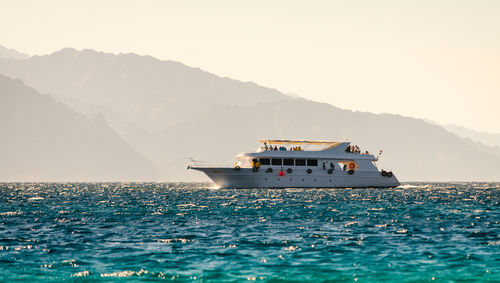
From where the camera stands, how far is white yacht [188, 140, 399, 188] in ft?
259

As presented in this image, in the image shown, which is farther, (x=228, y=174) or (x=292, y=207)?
(x=228, y=174)

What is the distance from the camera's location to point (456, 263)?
21484mm

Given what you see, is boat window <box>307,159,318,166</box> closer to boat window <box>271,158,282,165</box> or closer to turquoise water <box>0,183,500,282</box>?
boat window <box>271,158,282,165</box>

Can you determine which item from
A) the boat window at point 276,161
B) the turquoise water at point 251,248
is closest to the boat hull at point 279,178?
the boat window at point 276,161

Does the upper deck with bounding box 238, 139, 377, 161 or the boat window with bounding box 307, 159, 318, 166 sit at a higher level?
the upper deck with bounding box 238, 139, 377, 161

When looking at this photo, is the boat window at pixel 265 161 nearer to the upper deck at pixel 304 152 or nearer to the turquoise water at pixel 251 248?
the upper deck at pixel 304 152

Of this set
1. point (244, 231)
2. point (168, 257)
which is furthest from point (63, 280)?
point (244, 231)

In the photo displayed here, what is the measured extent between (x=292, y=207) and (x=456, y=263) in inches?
1085

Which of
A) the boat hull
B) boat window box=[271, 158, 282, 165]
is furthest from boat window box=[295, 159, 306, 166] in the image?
boat window box=[271, 158, 282, 165]

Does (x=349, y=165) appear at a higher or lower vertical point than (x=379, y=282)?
higher

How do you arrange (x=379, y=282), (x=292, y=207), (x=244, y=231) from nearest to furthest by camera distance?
(x=379, y=282)
(x=244, y=231)
(x=292, y=207)

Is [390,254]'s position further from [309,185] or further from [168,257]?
[309,185]

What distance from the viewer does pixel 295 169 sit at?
3147 inches

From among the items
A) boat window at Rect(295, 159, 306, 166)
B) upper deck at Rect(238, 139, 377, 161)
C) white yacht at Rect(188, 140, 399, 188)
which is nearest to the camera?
upper deck at Rect(238, 139, 377, 161)
